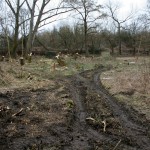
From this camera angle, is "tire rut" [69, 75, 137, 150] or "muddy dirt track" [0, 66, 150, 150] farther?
"tire rut" [69, 75, 137, 150]

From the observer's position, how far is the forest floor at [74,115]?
8.10 meters

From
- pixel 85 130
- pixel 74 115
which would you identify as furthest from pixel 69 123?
pixel 74 115

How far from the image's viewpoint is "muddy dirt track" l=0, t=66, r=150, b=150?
314 inches

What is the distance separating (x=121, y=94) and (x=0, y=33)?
86.1ft

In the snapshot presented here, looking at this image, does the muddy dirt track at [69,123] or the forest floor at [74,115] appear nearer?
the muddy dirt track at [69,123]

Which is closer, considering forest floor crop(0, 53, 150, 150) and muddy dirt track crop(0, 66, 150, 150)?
muddy dirt track crop(0, 66, 150, 150)

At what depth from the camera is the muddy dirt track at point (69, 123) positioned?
26.2 ft

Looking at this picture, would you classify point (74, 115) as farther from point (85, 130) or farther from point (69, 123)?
point (85, 130)

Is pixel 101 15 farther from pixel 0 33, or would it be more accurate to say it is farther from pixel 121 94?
pixel 121 94

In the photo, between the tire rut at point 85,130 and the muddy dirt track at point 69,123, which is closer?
the muddy dirt track at point 69,123

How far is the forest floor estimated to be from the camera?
319 inches

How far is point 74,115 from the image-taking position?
1072cm

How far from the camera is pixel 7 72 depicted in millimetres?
18750

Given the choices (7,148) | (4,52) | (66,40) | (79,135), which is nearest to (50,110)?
(79,135)
